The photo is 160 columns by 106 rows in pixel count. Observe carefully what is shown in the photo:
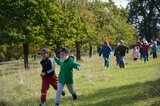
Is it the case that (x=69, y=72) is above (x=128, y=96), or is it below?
above

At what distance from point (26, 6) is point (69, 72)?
2958 cm

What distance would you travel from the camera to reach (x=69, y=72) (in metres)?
13.8

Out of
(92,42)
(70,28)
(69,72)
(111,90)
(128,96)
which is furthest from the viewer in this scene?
(92,42)

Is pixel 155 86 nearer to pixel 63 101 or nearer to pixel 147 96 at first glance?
pixel 147 96

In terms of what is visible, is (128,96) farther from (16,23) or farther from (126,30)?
(126,30)

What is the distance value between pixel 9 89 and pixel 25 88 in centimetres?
→ 68

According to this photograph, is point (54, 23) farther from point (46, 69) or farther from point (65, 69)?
point (65, 69)

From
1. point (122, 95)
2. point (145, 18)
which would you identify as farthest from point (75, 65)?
point (145, 18)

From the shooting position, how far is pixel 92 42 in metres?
64.9

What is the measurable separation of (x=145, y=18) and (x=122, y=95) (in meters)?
90.1

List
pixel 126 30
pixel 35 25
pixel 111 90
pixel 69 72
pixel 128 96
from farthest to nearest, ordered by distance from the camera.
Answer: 1. pixel 126 30
2. pixel 35 25
3. pixel 111 90
4. pixel 128 96
5. pixel 69 72

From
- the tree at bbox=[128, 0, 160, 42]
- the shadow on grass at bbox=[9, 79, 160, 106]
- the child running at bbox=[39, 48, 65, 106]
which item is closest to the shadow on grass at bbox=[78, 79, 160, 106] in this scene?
the shadow on grass at bbox=[9, 79, 160, 106]

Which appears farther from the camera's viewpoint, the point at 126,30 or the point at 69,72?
the point at 126,30

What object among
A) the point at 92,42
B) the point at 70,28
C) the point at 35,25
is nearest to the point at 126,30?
the point at 92,42
